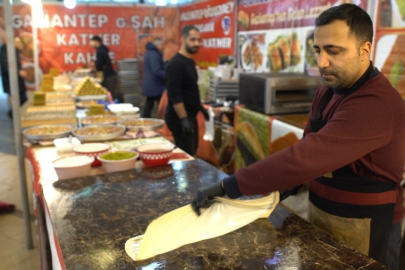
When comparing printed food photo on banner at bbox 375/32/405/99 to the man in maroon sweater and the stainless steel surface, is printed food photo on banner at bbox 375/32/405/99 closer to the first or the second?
the man in maroon sweater

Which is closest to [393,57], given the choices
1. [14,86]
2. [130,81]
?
[14,86]

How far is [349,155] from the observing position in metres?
1.30

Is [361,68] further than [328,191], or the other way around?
[328,191]

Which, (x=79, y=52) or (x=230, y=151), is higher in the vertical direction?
(x=79, y=52)

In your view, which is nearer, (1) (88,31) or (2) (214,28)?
(2) (214,28)

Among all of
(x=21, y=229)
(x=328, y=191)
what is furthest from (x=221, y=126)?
(x=328, y=191)

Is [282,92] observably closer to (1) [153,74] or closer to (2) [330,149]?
(2) [330,149]

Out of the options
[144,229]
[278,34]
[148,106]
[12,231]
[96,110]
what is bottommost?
[12,231]

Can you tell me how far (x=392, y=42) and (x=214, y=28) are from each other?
4.04 metres

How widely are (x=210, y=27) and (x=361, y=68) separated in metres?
5.63

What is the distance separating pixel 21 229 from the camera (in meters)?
3.45

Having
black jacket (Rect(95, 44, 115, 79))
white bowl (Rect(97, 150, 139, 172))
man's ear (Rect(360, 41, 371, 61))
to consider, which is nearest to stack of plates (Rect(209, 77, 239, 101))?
white bowl (Rect(97, 150, 139, 172))

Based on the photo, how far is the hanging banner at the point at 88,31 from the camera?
8156 mm

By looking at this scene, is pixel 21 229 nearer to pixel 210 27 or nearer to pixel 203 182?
pixel 203 182
